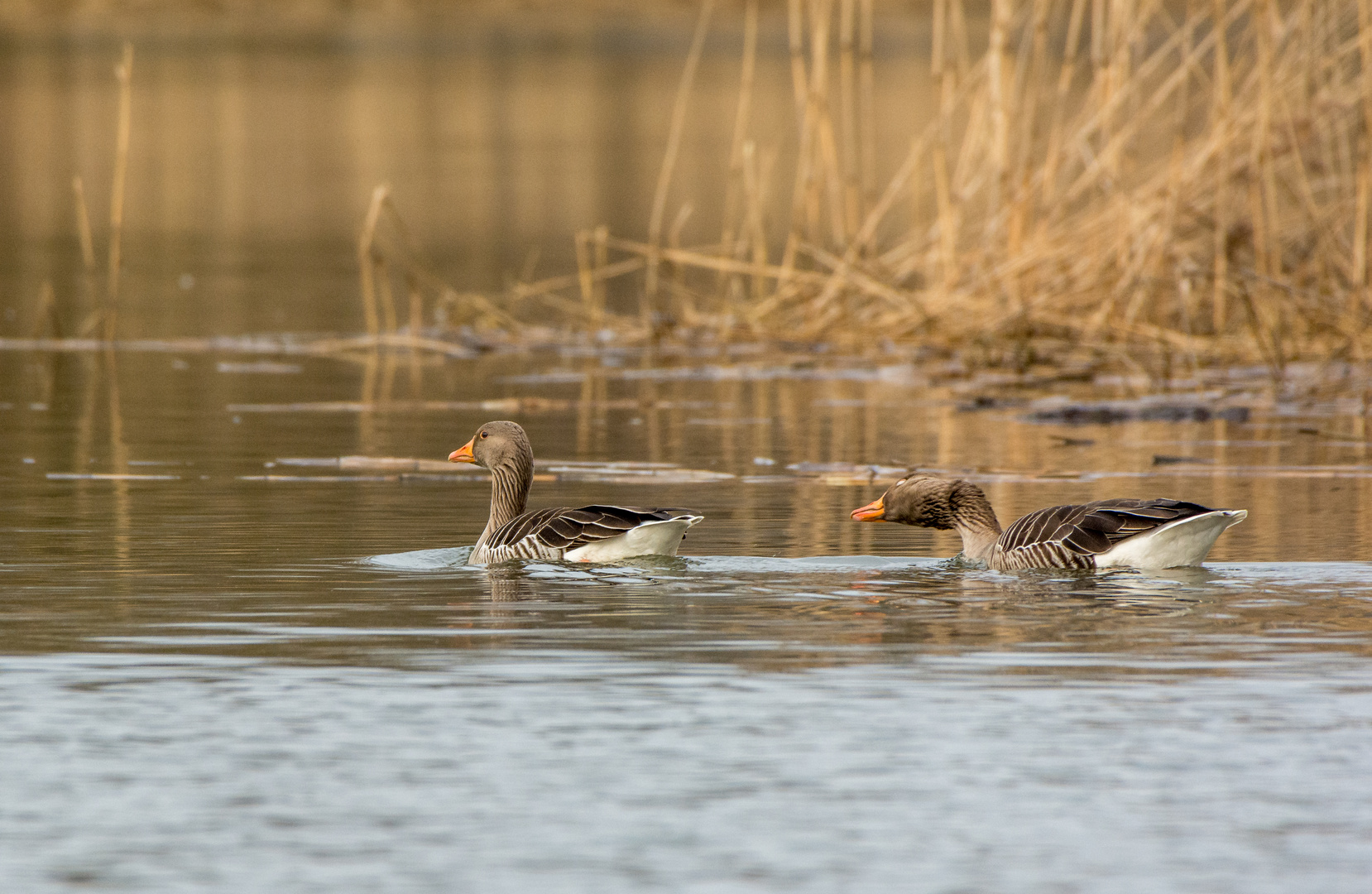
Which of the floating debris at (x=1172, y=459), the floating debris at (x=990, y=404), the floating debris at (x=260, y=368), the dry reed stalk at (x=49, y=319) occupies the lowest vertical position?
the floating debris at (x=1172, y=459)

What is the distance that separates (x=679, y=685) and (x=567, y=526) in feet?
9.14

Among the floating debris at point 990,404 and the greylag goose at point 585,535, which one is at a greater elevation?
the floating debris at point 990,404

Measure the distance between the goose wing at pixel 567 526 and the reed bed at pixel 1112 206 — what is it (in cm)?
755

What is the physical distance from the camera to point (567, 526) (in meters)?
9.79

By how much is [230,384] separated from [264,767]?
12413 mm

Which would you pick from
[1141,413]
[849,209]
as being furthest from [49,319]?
[1141,413]

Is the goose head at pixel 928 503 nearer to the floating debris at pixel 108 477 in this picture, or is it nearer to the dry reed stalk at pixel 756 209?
the floating debris at pixel 108 477

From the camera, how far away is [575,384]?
1844cm

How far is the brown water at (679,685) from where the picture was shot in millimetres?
5418

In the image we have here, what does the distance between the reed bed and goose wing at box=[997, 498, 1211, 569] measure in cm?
701

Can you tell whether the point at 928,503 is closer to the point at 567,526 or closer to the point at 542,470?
the point at 567,526

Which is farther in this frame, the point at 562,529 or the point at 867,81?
the point at 867,81

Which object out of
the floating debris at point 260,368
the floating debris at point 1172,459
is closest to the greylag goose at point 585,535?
the floating debris at point 1172,459

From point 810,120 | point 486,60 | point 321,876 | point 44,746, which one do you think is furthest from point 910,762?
point 486,60
